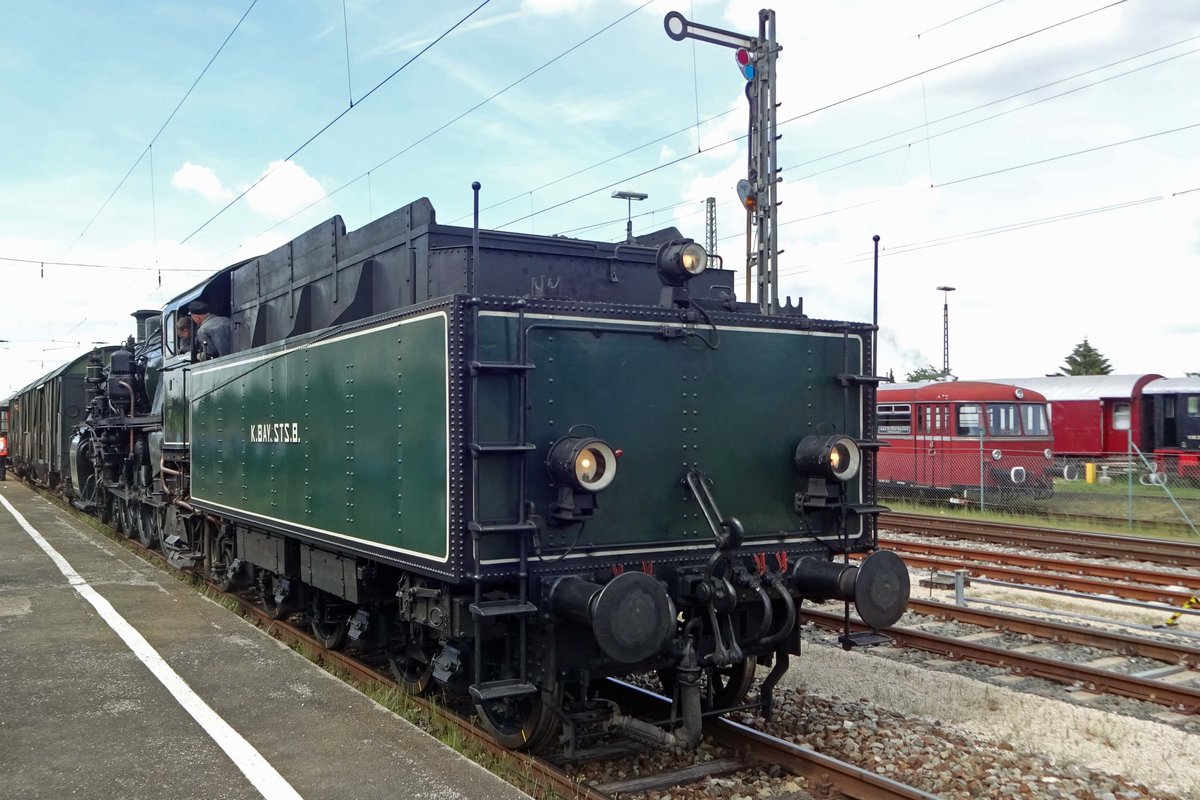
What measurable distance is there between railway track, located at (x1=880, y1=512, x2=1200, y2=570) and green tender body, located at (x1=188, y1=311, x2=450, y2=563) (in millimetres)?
9262

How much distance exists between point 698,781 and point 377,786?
165 cm

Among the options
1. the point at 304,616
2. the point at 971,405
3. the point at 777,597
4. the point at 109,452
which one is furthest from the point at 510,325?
the point at 971,405

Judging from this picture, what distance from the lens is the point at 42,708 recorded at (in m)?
6.16

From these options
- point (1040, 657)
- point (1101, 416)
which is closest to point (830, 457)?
point (1040, 657)

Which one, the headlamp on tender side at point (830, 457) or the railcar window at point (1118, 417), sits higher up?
the railcar window at point (1118, 417)

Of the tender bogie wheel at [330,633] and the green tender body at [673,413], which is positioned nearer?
the green tender body at [673,413]

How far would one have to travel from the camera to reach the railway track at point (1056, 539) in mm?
13320

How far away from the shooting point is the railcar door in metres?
21.4

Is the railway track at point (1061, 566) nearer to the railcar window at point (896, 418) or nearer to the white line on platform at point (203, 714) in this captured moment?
the railcar window at point (896, 418)

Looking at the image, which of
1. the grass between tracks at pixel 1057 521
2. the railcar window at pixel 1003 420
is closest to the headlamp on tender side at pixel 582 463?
the grass between tracks at pixel 1057 521

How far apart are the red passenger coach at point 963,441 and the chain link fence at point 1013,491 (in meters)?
0.02

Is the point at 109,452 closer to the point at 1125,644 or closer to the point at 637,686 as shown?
the point at 637,686

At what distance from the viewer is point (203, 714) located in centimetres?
605

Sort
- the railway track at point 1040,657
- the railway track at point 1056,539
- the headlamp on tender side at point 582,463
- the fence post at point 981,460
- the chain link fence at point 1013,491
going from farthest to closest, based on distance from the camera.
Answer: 1. the fence post at point 981,460
2. the chain link fence at point 1013,491
3. the railway track at point 1056,539
4. the railway track at point 1040,657
5. the headlamp on tender side at point 582,463
